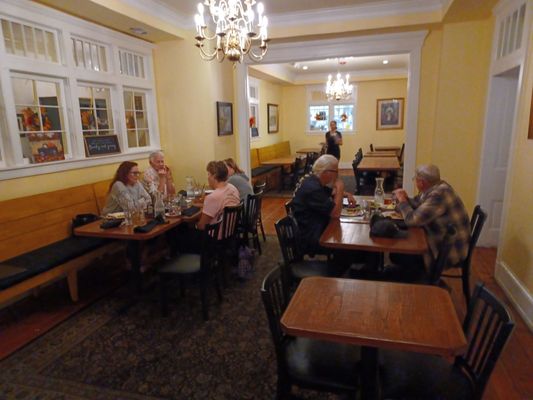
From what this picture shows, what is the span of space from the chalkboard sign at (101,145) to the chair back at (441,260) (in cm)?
375

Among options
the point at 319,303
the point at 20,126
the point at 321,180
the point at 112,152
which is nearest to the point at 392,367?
the point at 319,303

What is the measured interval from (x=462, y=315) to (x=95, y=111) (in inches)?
171

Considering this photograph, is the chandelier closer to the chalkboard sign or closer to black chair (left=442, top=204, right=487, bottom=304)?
the chalkboard sign

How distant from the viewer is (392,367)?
1595 mm

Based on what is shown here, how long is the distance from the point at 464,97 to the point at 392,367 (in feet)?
13.0

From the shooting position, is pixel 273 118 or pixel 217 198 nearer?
pixel 217 198

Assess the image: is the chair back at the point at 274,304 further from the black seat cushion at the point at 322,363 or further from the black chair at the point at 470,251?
the black chair at the point at 470,251

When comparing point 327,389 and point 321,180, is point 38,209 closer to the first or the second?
point 321,180

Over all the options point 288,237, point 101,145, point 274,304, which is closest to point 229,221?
point 288,237

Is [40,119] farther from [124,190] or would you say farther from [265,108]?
[265,108]

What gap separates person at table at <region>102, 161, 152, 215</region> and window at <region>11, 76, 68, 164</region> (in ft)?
2.34

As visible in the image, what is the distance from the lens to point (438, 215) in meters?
2.58

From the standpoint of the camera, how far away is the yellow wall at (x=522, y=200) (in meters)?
2.80

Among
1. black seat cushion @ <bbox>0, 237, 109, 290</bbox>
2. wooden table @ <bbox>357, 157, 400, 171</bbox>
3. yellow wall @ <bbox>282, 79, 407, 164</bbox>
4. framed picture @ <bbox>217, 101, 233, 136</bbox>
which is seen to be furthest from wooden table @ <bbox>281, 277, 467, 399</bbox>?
yellow wall @ <bbox>282, 79, 407, 164</bbox>
